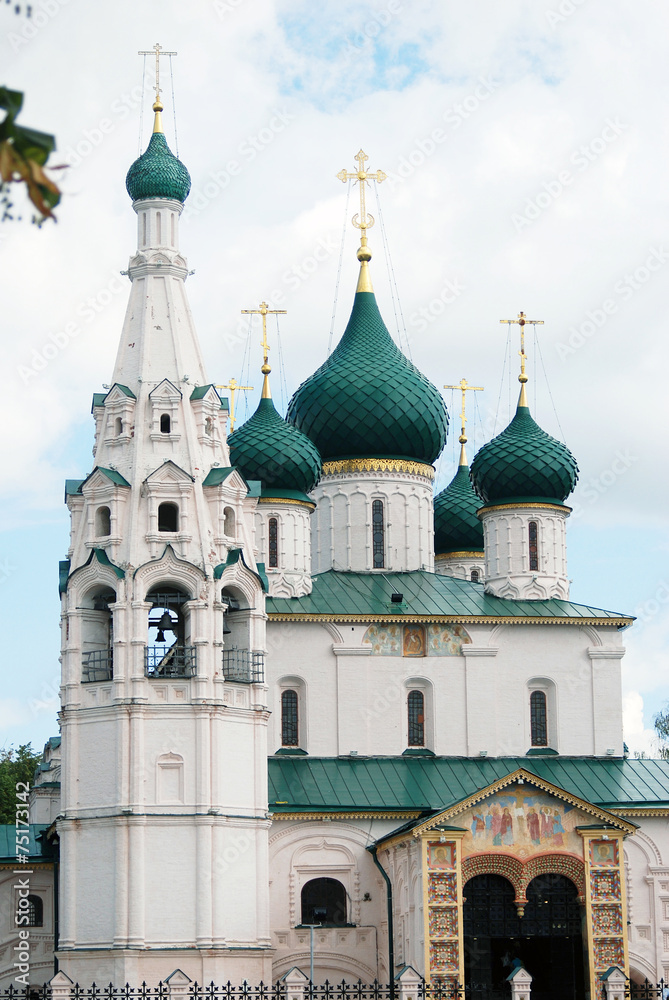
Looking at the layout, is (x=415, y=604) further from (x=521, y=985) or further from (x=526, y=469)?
(x=521, y=985)

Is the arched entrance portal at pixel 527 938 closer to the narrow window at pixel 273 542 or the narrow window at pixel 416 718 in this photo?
the narrow window at pixel 416 718

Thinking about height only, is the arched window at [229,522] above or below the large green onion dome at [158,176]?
below

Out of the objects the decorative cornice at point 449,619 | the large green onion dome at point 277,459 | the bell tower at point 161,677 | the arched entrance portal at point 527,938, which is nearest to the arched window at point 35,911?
the bell tower at point 161,677

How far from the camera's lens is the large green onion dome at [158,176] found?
24.4m

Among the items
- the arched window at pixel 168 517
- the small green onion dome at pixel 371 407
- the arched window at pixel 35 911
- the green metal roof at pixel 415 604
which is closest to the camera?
the arched window at pixel 168 517

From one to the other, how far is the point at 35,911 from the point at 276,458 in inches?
351

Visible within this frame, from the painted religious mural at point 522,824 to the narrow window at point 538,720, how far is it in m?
3.94

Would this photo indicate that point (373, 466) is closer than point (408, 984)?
No

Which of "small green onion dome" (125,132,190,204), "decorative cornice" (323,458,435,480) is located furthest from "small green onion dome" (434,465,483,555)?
"small green onion dome" (125,132,190,204)

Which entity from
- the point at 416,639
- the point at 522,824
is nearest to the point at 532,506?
the point at 416,639

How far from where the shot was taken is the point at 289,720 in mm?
26406

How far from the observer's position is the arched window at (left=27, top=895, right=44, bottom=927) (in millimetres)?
25359

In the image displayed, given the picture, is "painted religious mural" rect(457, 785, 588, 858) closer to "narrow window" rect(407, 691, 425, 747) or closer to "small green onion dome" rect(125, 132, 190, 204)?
"narrow window" rect(407, 691, 425, 747)

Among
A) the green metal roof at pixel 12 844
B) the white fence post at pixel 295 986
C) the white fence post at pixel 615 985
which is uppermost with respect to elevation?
the green metal roof at pixel 12 844
